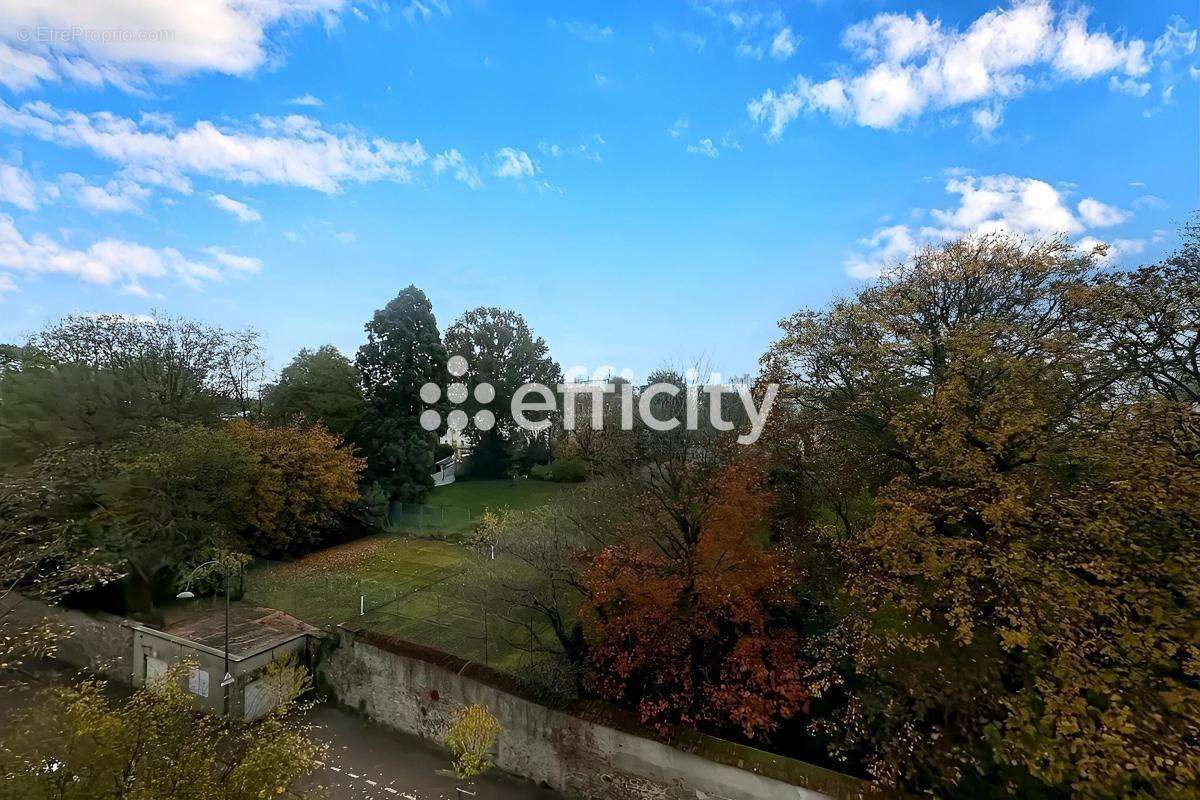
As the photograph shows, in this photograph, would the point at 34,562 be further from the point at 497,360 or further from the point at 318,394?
the point at 497,360

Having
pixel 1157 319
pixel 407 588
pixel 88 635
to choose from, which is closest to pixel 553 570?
pixel 407 588

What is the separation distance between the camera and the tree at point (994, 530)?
21.3 ft

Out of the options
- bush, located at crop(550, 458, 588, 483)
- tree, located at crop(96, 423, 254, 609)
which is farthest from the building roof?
bush, located at crop(550, 458, 588, 483)

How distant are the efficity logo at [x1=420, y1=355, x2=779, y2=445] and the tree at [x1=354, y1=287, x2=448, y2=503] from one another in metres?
1.04

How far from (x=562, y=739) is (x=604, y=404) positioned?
2105 cm

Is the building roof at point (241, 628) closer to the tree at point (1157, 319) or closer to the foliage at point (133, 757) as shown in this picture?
the foliage at point (133, 757)

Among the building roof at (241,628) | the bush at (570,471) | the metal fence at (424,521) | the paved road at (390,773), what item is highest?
the bush at (570,471)

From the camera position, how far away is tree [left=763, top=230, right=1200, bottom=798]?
6496mm

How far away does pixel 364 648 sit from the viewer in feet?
46.7

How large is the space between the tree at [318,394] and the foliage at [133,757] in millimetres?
21561

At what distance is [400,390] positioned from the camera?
3061 cm

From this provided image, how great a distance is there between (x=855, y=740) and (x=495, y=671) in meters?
7.85

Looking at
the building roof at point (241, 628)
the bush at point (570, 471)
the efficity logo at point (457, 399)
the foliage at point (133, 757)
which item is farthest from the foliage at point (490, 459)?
the foliage at point (133, 757)

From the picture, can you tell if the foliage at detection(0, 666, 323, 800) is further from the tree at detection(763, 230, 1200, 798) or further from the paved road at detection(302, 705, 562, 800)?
the tree at detection(763, 230, 1200, 798)
